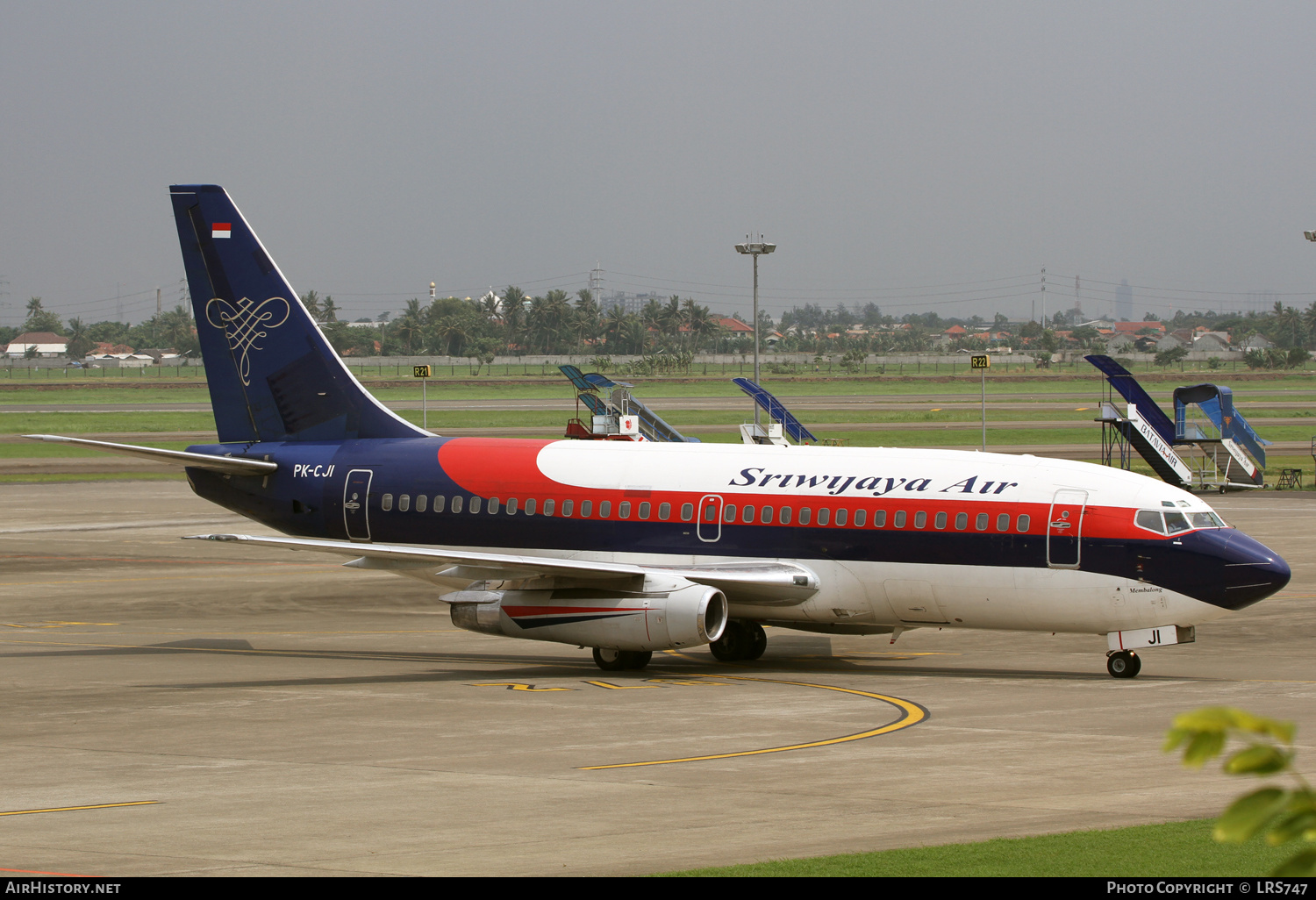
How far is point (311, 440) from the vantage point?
3262cm

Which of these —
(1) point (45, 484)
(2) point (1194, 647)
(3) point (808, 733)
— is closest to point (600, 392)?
(1) point (45, 484)

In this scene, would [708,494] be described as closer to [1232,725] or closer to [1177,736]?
[1177,736]

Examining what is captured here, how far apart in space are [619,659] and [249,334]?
12.5 meters

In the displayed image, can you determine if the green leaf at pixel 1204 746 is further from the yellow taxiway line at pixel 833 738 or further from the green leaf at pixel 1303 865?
the yellow taxiway line at pixel 833 738

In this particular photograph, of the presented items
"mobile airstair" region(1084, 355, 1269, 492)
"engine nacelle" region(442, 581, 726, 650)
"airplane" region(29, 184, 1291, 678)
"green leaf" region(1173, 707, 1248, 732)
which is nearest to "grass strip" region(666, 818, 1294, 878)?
"green leaf" region(1173, 707, 1248, 732)

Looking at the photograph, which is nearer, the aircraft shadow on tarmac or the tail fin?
the aircraft shadow on tarmac

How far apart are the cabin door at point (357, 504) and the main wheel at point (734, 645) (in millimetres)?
8161

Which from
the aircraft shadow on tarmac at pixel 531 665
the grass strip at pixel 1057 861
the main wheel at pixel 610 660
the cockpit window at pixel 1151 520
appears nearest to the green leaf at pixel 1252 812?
the grass strip at pixel 1057 861

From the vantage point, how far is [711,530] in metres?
28.2

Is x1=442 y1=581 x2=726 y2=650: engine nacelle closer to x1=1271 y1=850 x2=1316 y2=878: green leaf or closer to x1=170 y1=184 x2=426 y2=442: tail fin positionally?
x1=170 y1=184 x2=426 y2=442: tail fin

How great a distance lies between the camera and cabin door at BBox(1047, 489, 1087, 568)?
25.7 m

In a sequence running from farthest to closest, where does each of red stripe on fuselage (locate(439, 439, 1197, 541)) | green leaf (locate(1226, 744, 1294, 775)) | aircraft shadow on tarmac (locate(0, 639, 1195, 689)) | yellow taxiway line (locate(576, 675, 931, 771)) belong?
1. aircraft shadow on tarmac (locate(0, 639, 1195, 689))
2. red stripe on fuselage (locate(439, 439, 1197, 541))
3. yellow taxiway line (locate(576, 675, 931, 771))
4. green leaf (locate(1226, 744, 1294, 775))

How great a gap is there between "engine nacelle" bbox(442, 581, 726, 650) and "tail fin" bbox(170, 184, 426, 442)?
277 inches
